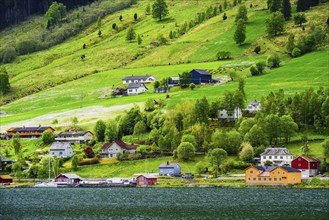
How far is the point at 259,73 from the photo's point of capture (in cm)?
19588

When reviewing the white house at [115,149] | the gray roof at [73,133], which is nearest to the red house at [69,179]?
the white house at [115,149]

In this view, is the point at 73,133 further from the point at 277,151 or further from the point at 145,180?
the point at 277,151

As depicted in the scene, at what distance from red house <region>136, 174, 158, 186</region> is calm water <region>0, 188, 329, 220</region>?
5.22 meters

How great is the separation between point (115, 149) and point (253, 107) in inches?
1289

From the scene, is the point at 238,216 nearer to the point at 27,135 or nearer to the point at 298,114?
the point at 298,114

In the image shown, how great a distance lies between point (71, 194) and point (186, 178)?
920 inches

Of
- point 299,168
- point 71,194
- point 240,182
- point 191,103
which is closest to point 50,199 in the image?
point 71,194

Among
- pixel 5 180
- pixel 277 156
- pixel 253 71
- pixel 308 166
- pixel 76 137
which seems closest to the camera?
pixel 308 166

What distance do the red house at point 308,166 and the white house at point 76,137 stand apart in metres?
59.9

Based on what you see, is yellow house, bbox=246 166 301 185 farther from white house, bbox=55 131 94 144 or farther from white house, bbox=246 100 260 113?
white house, bbox=55 131 94 144

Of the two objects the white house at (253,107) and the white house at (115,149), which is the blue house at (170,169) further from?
the white house at (253,107)

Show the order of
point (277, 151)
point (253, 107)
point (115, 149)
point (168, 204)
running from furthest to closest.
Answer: point (253, 107) < point (115, 149) < point (277, 151) < point (168, 204)

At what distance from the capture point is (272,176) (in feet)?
414

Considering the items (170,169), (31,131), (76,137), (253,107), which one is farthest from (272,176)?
(31,131)
